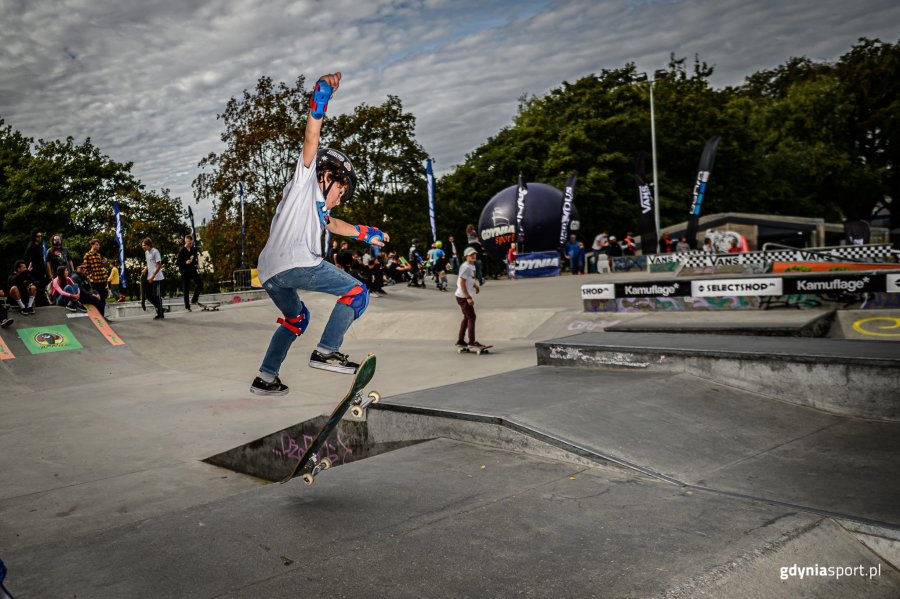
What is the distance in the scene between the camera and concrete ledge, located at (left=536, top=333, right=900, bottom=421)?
577cm

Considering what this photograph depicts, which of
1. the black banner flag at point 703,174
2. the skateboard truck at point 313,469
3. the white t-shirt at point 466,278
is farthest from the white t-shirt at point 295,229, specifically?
A: the black banner flag at point 703,174

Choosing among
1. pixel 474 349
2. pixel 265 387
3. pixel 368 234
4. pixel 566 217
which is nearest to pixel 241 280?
pixel 566 217

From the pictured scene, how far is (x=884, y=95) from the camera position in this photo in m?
44.2

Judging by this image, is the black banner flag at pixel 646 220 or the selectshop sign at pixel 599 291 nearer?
the selectshop sign at pixel 599 291

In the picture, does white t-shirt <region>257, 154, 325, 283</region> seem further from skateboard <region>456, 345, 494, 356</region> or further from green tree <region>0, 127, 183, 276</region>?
green tree <region>0, 127, 183, 276</region>

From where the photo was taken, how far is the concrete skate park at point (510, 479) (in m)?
2.88

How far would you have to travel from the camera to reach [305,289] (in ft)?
12.9

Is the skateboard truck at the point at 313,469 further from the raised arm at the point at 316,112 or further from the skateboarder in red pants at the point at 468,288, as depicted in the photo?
the skateboarder in red pants at the point at 468,288

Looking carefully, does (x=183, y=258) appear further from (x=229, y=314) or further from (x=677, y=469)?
(x=677, y=469)

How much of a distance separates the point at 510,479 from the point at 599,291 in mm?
9627

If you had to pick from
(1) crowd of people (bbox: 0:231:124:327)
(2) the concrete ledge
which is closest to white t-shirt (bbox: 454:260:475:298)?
(2) the concrete ledge

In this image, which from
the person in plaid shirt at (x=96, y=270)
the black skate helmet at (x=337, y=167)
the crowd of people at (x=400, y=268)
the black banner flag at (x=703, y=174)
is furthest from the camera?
the black banner flag at (x=703, y=174)

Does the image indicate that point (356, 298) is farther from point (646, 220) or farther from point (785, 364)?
point (646, 220)

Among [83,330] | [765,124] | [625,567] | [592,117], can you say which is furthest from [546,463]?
[765,124]
